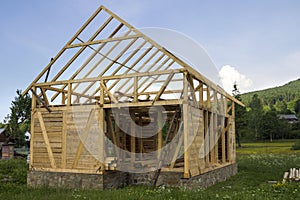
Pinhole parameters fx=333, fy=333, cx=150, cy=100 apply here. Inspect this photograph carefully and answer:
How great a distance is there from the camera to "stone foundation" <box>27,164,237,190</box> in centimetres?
1268

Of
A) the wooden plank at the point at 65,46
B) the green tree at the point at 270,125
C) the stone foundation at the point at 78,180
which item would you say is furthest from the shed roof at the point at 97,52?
the green tree at the point at 270,125

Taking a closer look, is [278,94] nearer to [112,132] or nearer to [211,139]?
[211,139]

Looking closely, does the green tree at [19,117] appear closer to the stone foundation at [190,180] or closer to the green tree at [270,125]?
the stone foundation at [190,180]

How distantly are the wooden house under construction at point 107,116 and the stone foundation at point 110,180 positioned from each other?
0.13ft

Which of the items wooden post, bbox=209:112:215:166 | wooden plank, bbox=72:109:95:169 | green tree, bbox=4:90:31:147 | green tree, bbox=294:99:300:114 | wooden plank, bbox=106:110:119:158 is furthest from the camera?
green tree, bbox=294:99:300:114

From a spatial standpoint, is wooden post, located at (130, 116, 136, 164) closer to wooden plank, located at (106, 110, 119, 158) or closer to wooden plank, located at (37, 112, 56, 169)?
wooden plank, located at (106, 110, 119, 158)

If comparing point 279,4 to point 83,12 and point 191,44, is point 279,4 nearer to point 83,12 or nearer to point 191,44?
point 191,44

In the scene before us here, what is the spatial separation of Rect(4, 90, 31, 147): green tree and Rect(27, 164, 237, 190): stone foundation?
23618 millimetres

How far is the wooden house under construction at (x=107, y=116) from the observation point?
12727mm

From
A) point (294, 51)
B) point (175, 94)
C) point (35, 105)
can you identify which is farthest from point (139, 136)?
point (294, 51)

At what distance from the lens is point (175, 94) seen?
635 inches

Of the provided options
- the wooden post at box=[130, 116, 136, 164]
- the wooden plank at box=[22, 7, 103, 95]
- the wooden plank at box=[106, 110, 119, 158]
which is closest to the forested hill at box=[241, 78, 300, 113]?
the wooden post at box=[130, 116, 136, 164]

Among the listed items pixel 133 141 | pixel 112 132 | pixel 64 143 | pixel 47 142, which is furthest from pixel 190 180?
pixel 47 142

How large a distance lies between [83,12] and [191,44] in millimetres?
4969
